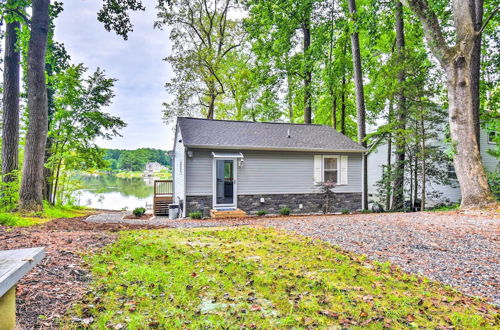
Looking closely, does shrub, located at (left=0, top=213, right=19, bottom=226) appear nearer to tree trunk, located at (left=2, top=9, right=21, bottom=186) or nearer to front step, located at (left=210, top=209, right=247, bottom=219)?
tree trunk, located at (left=2, top=9, right=21, bottom=186)

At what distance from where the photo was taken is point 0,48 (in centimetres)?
991

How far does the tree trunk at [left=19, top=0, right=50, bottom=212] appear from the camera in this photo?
21.9ft

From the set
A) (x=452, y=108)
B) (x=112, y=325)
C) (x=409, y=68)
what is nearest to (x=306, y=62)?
(x=409, y=68)

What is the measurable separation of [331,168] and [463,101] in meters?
5.29

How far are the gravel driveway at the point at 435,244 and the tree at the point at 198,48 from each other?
1405 centimetres

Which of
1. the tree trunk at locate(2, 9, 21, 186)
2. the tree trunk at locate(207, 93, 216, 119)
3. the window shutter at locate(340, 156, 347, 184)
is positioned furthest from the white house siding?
the window shutter at locate(340, 156, 347, 184)

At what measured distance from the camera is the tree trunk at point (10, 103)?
8.01 m

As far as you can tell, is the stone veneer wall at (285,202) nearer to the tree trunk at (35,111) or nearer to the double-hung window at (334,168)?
the double-hung window at (334,168)

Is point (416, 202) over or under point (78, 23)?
under

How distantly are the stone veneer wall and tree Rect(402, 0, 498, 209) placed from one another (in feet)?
15.0

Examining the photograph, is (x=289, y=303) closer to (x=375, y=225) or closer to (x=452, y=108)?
(x=375, y=225)

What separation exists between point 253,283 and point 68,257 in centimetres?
225

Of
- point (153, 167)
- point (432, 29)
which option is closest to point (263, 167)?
point (432, 29)

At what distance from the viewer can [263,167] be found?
11086 millimetres
